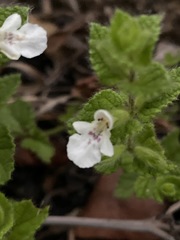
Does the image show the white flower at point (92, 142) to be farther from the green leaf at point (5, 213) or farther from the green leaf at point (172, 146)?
the green leaf at point (172, 146)

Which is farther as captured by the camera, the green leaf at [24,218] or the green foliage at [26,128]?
the green foliage at [26,128]

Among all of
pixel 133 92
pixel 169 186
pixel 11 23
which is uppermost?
pixel 11 23

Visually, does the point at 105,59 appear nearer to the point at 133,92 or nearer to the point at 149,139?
the point at 133,92

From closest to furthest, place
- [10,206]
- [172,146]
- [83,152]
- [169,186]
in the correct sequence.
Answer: [83,152], [10,206], [169,186], [172,146]

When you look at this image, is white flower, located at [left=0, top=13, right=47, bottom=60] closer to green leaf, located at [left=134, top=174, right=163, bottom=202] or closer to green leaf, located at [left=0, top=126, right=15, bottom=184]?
green leaf, located at [left=0, top=126, right=15, bottom=184]

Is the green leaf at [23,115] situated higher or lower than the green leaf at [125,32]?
lower

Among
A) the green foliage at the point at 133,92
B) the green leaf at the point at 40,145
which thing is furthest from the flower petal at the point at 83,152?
the green leaf at the point at 40,145

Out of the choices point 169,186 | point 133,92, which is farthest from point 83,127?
point 169,186

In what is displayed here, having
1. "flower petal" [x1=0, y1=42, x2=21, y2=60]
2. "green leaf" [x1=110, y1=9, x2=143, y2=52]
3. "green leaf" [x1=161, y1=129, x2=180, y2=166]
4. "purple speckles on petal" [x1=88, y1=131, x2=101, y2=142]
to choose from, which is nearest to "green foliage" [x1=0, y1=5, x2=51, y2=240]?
"flower petal" [x1=0, y1=42, x2=21, y2=60]
